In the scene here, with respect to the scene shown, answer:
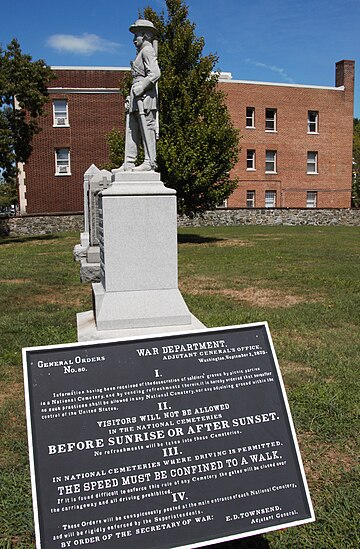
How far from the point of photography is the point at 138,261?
215 inches

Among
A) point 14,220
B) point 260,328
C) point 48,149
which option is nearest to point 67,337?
point 260,328

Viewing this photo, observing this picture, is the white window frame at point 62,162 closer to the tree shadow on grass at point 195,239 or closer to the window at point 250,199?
the tree shadow on grass at point 195,239

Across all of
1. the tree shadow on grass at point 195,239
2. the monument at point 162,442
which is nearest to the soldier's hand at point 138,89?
the monument at point 162,442

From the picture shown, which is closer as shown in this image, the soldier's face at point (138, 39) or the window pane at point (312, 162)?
the soldier's face at point (138, 39)

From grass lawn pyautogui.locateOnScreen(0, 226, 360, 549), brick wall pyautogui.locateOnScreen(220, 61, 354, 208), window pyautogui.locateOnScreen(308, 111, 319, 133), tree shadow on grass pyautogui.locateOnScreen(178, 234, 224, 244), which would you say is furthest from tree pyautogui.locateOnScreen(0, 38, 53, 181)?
window pyautogui.locateOnScreen(308, 111, 319, 133)

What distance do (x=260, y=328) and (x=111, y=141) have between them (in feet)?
63.4

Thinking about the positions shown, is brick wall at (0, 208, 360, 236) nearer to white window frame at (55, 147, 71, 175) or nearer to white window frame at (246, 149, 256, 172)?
white window frame at (55, 147, 71, 175)

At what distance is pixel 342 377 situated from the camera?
5574mm

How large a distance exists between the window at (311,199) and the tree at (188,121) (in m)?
18.1

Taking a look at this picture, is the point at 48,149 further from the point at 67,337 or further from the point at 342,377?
the point at 342,377

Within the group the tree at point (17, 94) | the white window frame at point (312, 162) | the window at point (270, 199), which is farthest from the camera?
the white window frame at point (312, 162)

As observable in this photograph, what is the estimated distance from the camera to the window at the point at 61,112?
30516 mm

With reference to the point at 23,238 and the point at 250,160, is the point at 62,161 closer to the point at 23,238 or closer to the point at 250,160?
the point at 23,238

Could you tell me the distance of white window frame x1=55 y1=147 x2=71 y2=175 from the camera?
3112 cm
